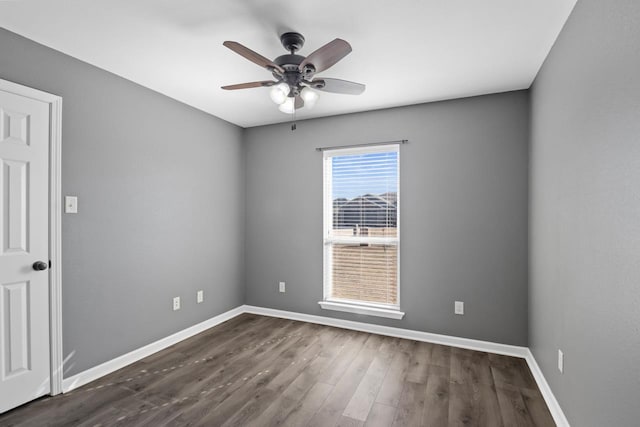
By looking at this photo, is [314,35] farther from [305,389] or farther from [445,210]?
[305,389]

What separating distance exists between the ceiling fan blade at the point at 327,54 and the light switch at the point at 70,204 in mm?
2007

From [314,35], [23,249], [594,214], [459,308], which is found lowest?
[459,308]

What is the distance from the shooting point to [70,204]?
242cm

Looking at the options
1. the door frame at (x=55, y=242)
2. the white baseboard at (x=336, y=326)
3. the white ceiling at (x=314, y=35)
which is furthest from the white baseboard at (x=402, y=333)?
the white ceiling at (x=314, y=35)

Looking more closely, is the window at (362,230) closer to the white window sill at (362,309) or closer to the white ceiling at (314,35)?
the white window sill at (362,309)

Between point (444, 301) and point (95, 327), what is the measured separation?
3215mm

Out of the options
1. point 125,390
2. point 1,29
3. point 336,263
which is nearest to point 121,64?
point 1,29

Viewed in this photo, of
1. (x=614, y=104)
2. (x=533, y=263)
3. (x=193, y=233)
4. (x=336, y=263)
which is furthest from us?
(x=336, y=263)

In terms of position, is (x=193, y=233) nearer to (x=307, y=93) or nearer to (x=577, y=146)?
(x=307, y=93)

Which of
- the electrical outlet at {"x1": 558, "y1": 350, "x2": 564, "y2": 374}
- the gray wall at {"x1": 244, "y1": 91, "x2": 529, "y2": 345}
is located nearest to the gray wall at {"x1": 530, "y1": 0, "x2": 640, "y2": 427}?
the electrical outlet at {"x1": 558, "y1": 350, "x2": 564, "y2": 374}

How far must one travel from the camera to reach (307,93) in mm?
2297

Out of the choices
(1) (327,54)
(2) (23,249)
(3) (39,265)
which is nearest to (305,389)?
(3) (39,265)

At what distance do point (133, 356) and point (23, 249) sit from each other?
4.30 feet

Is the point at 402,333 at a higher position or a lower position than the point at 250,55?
lower
